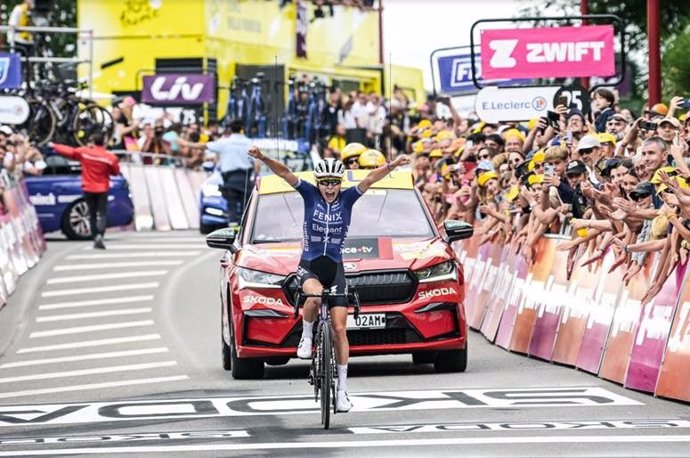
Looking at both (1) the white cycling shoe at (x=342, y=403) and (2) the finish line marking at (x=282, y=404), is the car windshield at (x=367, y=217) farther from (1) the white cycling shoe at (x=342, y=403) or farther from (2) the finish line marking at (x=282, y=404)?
(1) the white cycling shoe at (x=342, y=403)

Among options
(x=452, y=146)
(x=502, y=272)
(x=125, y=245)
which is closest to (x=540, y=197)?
(x=502, y=272)

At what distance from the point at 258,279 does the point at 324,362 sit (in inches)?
127

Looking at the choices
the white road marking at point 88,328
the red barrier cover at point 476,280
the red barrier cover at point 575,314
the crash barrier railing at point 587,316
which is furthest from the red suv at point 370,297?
the white road marking at point 88,328

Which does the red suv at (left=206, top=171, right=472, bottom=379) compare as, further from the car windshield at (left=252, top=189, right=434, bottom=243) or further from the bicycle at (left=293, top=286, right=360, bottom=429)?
the bicycle at (left=293, top=286, right=360, bottom=429)

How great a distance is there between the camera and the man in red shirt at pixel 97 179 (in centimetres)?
3334

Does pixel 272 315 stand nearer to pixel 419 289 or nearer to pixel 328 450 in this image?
pixel 419 289

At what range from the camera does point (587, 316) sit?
57.7 feet

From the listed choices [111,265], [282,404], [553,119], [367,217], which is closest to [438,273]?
[367,217]

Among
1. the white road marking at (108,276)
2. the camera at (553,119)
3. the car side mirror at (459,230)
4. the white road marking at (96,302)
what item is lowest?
the white road marking at (96,302)

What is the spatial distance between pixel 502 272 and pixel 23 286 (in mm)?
9428

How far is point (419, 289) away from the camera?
17.0 meters

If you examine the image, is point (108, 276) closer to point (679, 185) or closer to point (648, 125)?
point (648, 125)

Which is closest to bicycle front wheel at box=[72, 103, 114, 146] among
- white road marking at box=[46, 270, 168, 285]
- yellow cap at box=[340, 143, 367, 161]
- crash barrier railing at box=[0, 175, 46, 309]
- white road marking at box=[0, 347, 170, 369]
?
crash barrier railing at box=[0, 175, 46, 309]

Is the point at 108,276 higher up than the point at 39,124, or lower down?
lower down
